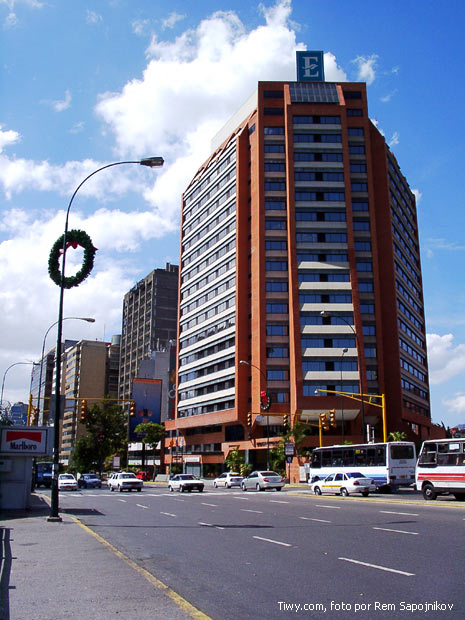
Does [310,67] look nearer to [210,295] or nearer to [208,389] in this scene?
[210,295]

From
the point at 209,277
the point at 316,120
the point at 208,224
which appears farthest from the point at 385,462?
the point at 208,224

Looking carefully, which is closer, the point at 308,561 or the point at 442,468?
the point at 308,561

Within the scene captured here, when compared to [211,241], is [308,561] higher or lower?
A: lower

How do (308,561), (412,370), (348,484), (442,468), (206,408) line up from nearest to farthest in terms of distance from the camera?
1. (308,561)
2. (442,468)
3. (348,484)
4. (412,370)
5. (206,408)

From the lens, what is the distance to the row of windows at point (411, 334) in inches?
3204

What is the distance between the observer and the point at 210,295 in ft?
288

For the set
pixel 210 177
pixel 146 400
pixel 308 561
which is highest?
pixel 210 177

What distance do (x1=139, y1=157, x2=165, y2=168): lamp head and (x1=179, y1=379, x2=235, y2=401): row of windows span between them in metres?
59.1

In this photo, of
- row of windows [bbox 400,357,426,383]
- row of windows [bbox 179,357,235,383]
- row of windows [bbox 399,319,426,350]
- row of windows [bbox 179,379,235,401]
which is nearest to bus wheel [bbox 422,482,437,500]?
row of windows [bbox 179,379,235,401]

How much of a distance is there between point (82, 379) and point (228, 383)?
83200 millimetres

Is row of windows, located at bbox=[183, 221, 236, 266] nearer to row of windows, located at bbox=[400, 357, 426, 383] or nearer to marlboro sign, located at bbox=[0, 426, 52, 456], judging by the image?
row of windows, located at bbox=[400, 357, 426, 383]

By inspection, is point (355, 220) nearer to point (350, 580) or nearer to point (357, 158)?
point (357, 158)

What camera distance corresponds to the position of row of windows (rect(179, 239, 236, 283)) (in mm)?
82812

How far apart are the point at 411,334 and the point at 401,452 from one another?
55.2 metres
